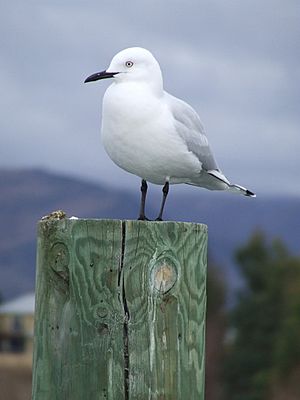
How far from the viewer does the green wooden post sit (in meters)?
4.62

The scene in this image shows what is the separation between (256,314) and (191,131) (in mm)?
42631

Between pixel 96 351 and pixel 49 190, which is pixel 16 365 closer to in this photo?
pixel 96 351

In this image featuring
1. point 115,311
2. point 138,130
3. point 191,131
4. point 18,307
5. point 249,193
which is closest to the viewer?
point 115,311

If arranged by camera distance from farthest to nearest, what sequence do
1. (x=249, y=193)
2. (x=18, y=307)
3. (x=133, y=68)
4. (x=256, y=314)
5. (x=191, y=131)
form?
(x=18, y=307) < (x=256, y=314) < (x=249, y=193) < (x=191, y=131) < (x=133, y=68)

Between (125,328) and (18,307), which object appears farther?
(18,307)

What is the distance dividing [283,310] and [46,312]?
42.7m

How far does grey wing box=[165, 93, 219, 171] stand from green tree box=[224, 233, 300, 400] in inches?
1534

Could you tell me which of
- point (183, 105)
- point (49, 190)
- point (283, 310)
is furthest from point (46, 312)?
point (49, 190)

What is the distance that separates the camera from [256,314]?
4897cm

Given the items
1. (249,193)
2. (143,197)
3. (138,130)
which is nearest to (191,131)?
(143,197)

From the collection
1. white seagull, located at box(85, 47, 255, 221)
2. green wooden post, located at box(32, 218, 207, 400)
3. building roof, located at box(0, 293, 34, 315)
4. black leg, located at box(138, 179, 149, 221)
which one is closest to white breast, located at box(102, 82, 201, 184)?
white seagull, located at box(85, 47, 255, 221)

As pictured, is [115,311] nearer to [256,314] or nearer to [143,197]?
[143,197]

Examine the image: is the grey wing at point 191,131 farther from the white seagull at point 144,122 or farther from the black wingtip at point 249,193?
the black wingtip at point 249,193

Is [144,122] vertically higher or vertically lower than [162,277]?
higher
